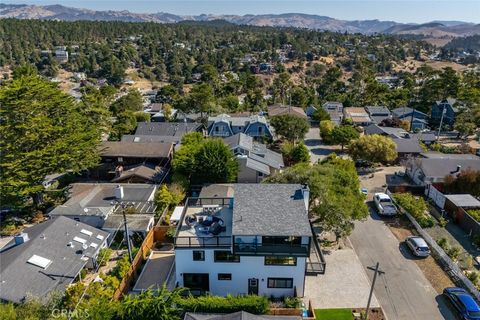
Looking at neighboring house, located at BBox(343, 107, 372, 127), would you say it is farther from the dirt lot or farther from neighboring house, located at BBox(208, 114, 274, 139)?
the dirt lot

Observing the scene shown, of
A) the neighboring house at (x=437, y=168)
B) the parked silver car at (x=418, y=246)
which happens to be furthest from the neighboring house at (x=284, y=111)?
the parked silver car at (x=418, y=246)

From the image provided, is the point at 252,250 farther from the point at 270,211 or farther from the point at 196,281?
the point at 196,281

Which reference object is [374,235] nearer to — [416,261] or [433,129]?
[416,261]

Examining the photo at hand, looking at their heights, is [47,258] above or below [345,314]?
above

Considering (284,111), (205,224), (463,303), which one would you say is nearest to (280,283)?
(205,224)

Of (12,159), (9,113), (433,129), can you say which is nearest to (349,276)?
(12,159)

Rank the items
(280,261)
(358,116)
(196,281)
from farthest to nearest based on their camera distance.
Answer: (358,116), (196,281), (280,261)
